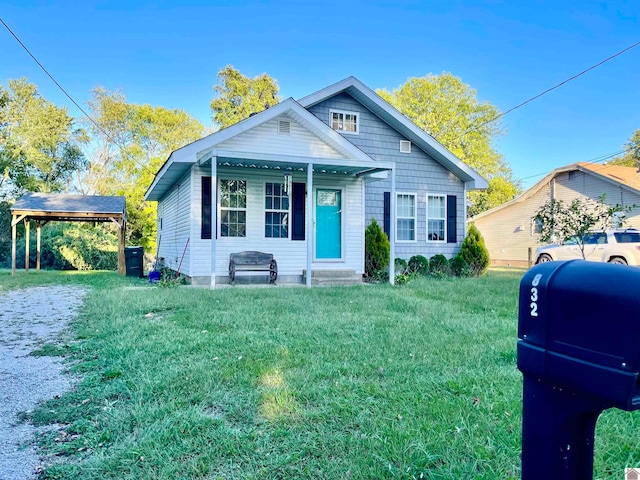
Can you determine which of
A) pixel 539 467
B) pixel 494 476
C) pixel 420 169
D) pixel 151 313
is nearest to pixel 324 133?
pixel 420 169

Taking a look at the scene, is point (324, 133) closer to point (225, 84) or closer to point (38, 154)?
point (225, 84)

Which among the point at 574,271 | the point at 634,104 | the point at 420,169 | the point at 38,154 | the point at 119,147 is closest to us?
the point at 574,271

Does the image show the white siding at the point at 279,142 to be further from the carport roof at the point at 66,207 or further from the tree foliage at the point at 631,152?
the tree foliage at the point at 631,152

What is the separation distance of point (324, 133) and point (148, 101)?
21.5m

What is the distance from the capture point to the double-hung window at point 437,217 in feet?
42.0

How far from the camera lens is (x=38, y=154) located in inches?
906

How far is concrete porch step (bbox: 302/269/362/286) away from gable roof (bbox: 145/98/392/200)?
100 inches

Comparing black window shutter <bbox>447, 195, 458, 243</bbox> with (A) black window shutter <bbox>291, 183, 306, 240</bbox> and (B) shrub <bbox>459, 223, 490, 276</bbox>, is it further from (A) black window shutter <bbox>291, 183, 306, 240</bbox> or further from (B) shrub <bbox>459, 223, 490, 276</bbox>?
(A) black window shutter <bbox>291, 183, 306, 240</bbox>

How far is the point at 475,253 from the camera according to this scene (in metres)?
12.5

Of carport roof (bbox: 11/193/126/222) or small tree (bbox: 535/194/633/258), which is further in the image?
carport roof (bbox: 11/193/126/222)

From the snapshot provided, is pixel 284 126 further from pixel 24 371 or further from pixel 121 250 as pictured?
pixel 121 250

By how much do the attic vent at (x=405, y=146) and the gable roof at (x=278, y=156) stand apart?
3002 mm

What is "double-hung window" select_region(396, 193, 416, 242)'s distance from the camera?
1249 centimetres

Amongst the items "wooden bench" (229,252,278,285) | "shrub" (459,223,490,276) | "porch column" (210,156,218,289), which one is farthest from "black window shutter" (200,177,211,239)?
"shrub" (459,223,490,276)
